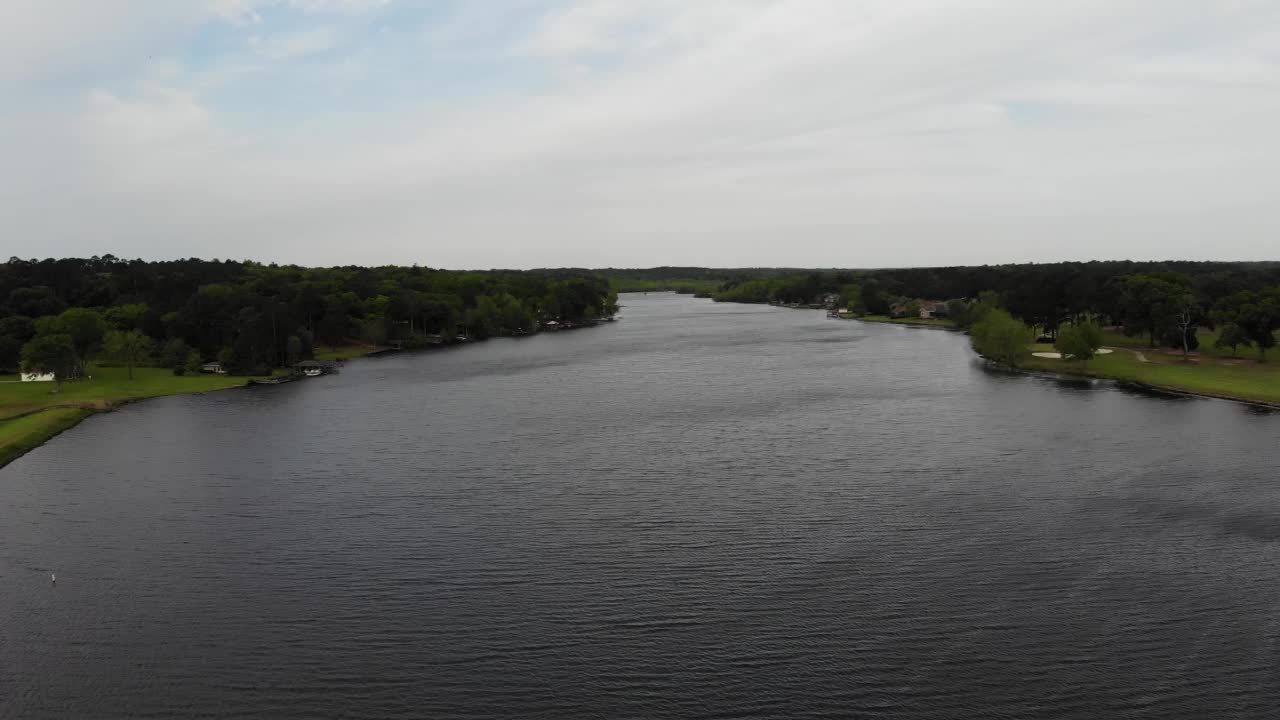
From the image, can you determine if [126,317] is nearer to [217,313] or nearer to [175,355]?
[217,313]

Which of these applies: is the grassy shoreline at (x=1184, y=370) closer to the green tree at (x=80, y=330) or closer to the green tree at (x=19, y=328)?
the green tree at (x=80, y=330)

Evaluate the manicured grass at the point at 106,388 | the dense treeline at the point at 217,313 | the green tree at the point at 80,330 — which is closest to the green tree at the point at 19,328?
the dense treeline at the point at 217,313

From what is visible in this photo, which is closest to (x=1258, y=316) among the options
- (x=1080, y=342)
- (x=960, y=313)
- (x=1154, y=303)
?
(x=1154, y=303)

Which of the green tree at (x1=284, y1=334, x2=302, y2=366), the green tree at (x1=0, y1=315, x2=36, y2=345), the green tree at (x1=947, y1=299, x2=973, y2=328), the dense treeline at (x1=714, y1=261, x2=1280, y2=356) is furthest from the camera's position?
the green tree at (x1=947, y1=299, x2=973, y2=328)

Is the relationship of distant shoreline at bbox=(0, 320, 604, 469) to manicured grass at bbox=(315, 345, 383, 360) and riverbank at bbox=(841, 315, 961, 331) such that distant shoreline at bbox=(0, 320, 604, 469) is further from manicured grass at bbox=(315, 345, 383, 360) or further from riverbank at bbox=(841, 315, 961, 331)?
riverbank at bbox=(841, 315, 961, 331)

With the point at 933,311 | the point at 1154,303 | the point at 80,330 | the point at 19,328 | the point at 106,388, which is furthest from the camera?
the point at 933,311

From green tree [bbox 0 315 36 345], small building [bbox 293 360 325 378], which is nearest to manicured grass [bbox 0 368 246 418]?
small building [bbox 293 360 325 378]
